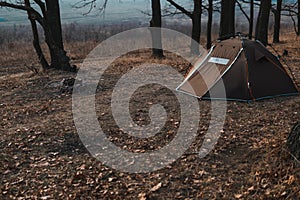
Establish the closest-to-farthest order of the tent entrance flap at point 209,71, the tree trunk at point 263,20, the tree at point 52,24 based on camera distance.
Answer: the tent entrance flap at point 209,71 → the tree at point 52,24 → the tree trunk at point 263,20

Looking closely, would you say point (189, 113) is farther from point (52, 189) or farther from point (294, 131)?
point (52, 189)

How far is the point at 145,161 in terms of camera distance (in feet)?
15.3

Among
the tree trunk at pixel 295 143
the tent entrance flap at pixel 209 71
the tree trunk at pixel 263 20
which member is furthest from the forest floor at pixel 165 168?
the tree trunk at pixel 263 20

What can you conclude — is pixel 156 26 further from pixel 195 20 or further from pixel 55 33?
pixel 55 33

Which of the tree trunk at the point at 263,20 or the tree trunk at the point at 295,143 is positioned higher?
the tree trunk at the point at 263,20

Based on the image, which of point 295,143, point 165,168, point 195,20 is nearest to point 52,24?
point 195,20

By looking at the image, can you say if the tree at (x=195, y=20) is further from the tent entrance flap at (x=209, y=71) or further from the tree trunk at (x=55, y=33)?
the tent entrance flap at (x=209, y=71)

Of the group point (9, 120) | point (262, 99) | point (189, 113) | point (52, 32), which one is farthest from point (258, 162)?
point (52, 32)

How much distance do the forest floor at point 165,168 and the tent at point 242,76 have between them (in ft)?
1.41

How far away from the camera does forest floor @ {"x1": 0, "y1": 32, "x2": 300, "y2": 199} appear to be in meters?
3.88

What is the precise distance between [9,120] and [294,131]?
526 cm

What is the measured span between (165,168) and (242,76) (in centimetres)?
360

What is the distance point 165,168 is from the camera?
14.6 feet

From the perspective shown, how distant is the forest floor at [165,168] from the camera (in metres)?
3.88
